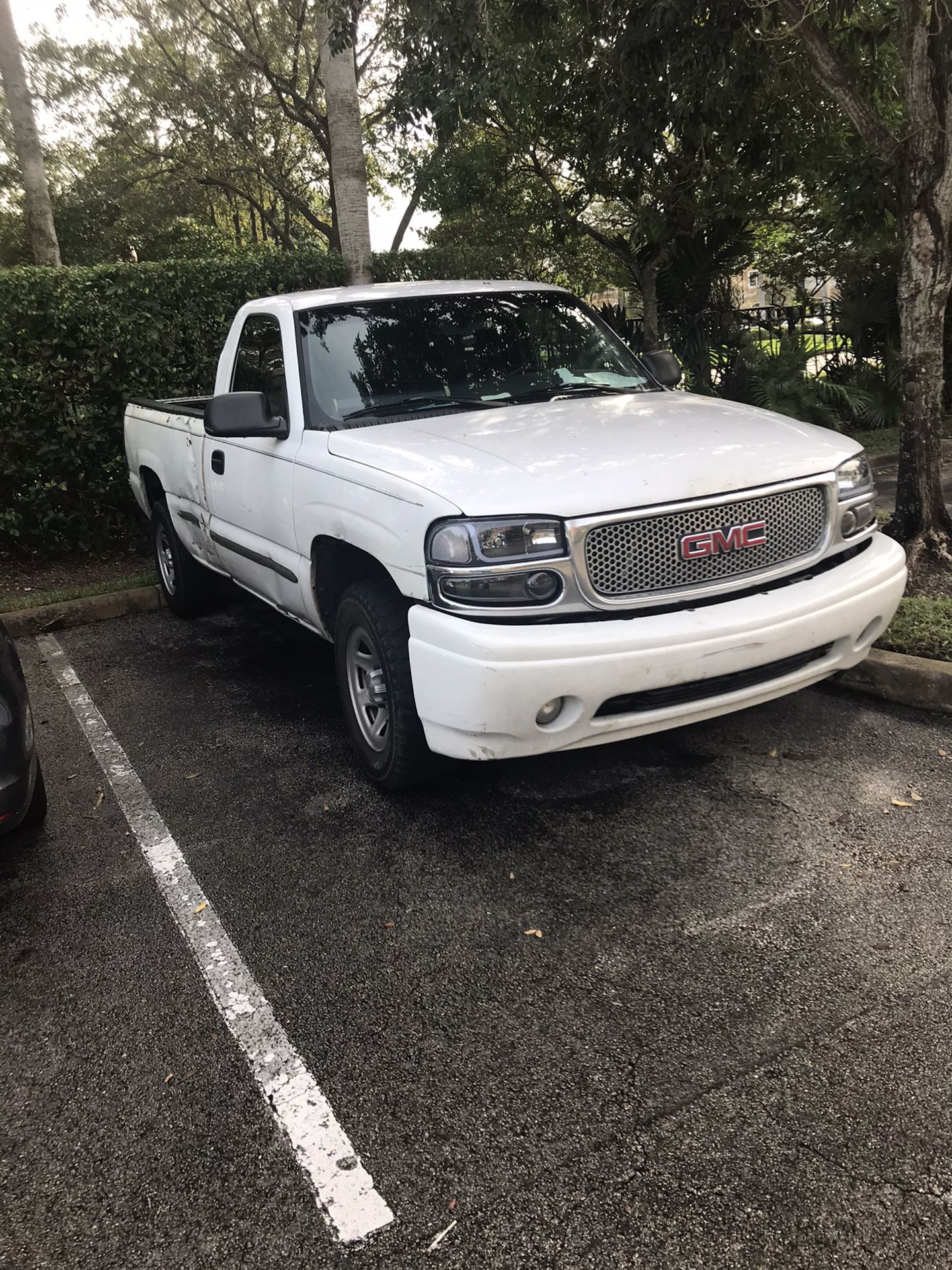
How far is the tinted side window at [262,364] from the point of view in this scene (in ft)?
15.1

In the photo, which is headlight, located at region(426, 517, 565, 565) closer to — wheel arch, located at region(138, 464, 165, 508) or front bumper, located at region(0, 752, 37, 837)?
front bumper, located at region(0, 752, 37, 837)

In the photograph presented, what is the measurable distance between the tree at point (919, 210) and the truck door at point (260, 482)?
10.8 ft

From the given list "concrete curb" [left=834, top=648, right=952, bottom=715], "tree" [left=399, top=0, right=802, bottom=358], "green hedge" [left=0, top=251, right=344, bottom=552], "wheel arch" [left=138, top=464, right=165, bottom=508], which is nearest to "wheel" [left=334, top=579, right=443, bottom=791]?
"concrete curb" [left=834, top=648, right=952, bottom=715]

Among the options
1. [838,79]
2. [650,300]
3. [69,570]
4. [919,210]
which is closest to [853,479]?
[919,210]

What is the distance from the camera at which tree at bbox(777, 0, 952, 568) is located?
5191 millimetres

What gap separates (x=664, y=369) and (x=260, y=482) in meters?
2.07

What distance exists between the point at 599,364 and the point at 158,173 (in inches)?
741

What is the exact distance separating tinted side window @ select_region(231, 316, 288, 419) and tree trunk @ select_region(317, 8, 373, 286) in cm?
458

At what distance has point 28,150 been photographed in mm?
13789

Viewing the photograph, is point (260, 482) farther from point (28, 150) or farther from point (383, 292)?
point (28, 150)

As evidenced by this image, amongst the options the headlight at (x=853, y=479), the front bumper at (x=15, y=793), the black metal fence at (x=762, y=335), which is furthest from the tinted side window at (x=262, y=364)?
the black metal fence at (x=762, y=335)

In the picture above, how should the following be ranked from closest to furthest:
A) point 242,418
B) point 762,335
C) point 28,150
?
1. point 242,418
2. point 762,335
3. point 28,150

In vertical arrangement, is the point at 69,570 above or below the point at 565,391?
below

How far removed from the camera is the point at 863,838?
11.0 feet
